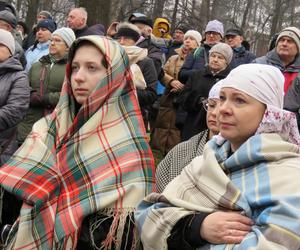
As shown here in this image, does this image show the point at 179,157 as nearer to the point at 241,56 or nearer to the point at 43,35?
the point at 43,35

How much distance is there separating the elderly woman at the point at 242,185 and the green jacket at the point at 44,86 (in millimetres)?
3007

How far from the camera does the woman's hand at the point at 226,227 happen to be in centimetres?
191

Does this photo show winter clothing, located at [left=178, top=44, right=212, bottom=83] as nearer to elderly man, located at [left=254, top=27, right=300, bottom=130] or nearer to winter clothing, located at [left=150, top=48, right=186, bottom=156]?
winter clothing, located at [left=150, top=48, right=186, bottom=156]

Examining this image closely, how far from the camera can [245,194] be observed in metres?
1.98

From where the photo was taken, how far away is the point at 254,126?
213 centimetres

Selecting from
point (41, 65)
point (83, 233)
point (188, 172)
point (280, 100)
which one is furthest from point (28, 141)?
point (41, 65)

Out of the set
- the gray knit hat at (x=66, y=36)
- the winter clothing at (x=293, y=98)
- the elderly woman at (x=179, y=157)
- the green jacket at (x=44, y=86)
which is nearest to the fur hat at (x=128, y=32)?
the gray knit hat at (x=66, y=36)

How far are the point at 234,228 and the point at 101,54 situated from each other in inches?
46.2

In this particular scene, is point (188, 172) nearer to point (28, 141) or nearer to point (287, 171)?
point (287, 171)

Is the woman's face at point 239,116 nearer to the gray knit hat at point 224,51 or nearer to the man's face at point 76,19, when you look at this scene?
the gray knit hat at point 224,51

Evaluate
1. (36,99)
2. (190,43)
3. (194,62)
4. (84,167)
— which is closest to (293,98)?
(194,62)

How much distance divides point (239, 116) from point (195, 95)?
11.0 feet

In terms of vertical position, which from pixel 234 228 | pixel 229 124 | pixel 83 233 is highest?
pixel 229 124

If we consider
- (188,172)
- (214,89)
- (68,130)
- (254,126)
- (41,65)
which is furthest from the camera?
(41,65)
